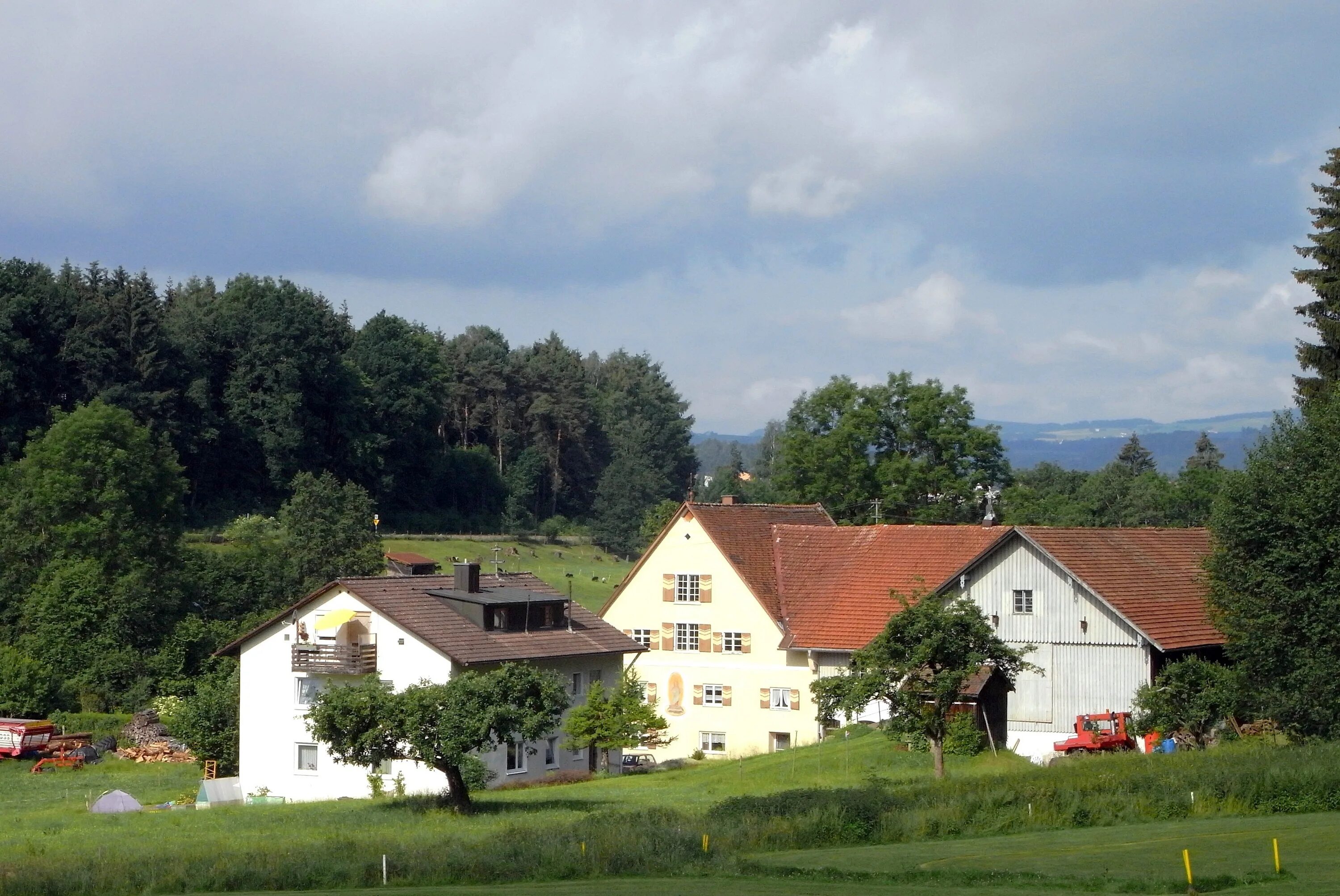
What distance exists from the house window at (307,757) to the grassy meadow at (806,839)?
954 centimetres

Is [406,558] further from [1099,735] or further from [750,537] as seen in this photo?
[1099,735]

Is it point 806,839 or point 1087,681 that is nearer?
point 806,839

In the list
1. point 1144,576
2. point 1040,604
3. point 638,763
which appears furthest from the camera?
point 638,763

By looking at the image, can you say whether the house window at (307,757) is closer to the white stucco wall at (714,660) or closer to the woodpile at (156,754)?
the woodpile at (156,754)

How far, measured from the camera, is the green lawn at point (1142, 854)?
21.8 m

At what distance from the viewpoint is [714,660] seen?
6069 centimetres

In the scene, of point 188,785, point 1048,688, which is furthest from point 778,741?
point 188,785

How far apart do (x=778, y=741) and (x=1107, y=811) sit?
2876 centimetres

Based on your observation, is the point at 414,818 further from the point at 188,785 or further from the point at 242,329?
the point at 242,329

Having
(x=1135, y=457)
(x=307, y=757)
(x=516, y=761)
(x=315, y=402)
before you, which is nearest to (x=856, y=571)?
(x=516, y=761)

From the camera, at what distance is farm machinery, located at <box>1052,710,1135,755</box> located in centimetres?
4381

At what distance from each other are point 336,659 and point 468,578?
5.92 meters

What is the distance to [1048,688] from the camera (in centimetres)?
4875

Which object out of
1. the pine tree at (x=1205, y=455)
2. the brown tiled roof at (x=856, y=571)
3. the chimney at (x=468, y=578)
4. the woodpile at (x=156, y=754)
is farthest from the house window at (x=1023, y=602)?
the pine tree at (x=1205, y=455)
